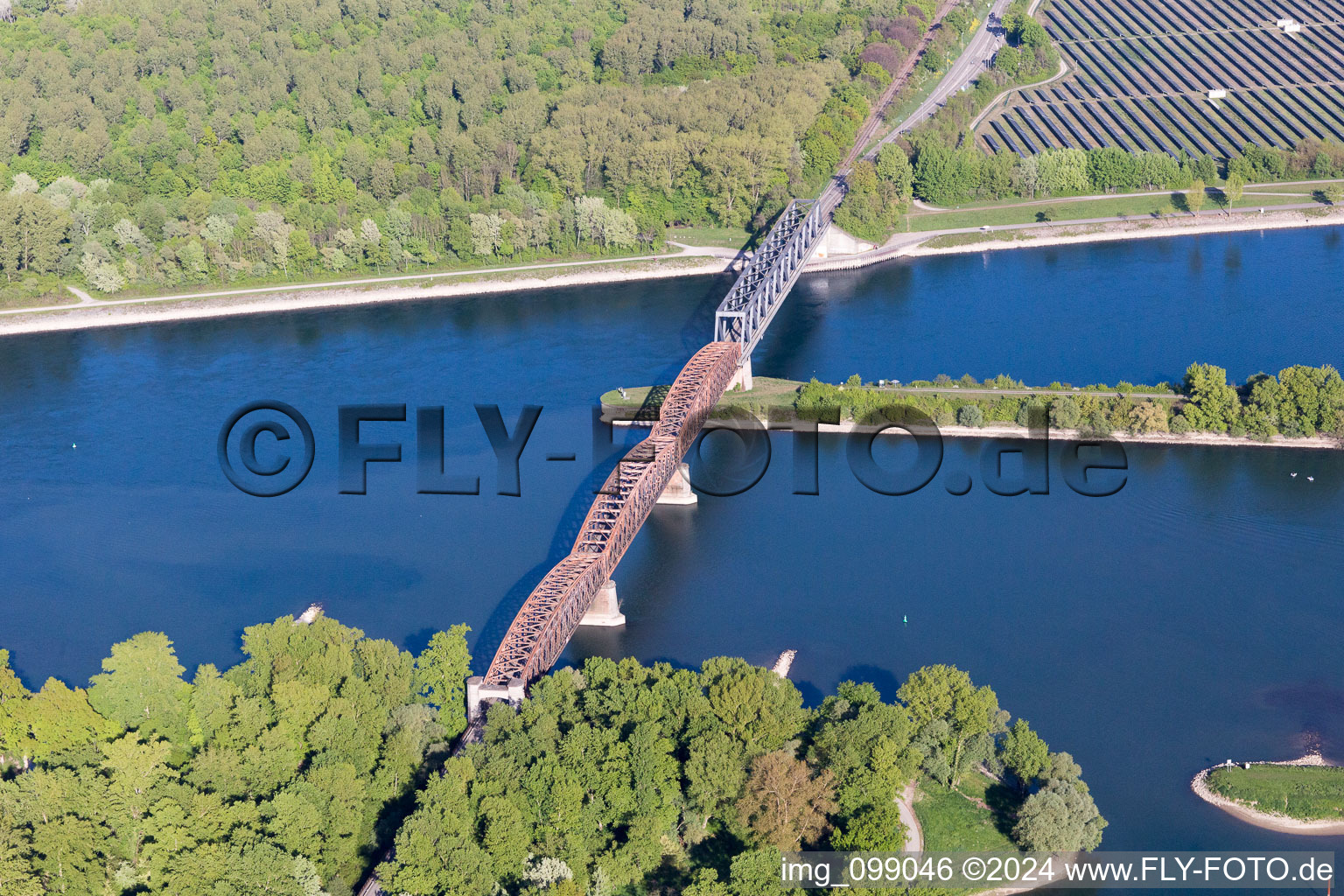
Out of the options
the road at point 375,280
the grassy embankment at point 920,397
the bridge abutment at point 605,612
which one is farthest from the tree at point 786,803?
the road at point 375,280

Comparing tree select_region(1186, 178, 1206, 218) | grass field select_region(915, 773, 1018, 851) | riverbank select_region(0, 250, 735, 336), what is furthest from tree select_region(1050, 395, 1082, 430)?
tree select_region(1186, 178, 1206, 218)

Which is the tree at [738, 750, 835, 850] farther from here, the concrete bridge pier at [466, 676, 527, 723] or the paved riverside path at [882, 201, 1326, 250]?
the paved riverside path at [882, 201, 1326, 250]

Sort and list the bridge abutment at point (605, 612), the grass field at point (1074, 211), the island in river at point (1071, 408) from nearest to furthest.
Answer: the bridge abutment at point (605, 612), the island in river at point (1071, 408), the grass field at point (1074, 211)

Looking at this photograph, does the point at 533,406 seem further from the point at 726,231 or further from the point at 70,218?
the point at 70,218

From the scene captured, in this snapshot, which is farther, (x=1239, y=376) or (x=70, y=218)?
(x=70, y=218)

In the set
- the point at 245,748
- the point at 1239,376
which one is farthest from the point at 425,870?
the point at 1239,376

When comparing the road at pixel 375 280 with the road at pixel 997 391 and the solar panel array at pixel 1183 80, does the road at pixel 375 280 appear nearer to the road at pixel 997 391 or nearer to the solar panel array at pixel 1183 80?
the road at pixel 997 391

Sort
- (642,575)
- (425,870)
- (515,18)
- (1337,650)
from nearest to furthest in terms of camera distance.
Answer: (425,870)
(1337,650)
(642,575)
(515,18)
